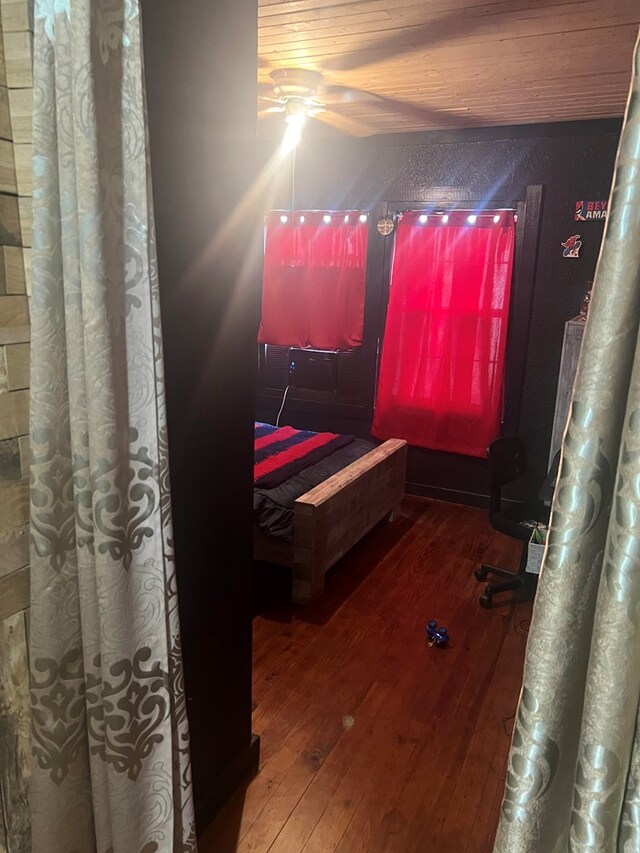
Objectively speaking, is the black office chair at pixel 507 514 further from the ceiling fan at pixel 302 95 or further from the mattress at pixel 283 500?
the ceiling fan at pixel 302 95

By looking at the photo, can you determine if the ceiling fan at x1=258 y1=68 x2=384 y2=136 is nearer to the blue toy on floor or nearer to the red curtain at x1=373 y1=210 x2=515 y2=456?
the red curtain at x1=373 y1=210 x2=515 y2=456

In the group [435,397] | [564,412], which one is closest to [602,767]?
[564,412]

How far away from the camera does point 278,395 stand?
5.27 m

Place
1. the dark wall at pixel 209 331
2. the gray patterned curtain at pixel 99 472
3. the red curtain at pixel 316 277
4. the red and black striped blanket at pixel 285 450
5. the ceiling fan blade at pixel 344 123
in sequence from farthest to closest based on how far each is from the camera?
the red curtain at pixel 316 277, the ceiling fan blade at pixel 344 123, the red and black striped blanket at pixel 285 450, the dark wall at pixel 209 331, the gray patterned curtain at pixel 99 472

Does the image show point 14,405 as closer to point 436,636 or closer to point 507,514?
point 436,636

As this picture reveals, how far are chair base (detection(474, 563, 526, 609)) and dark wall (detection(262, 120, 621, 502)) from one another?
1.13m

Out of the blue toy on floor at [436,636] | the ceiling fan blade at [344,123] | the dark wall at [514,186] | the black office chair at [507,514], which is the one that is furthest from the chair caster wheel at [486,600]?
the ceiling fan blade at [344,123]

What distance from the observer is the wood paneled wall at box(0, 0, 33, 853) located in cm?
114

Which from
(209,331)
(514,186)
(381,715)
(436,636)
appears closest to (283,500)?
(436,636)

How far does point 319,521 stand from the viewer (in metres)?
3.18

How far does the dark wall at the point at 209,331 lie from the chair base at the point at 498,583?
1.70 metres

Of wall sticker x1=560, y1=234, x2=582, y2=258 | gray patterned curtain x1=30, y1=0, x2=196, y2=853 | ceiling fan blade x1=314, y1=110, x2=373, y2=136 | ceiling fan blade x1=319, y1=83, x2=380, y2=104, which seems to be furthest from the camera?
wall sticker x1=560, y1=234, x2=582, y2=258

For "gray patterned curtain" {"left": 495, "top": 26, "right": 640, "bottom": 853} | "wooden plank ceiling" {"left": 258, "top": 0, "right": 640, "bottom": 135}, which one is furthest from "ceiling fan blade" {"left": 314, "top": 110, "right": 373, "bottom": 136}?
"gray patterned curtain" {"left": 495, "top": 26, "right": 640, "bottom": 853}

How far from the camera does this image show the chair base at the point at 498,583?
10.9 ft
